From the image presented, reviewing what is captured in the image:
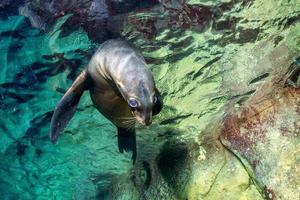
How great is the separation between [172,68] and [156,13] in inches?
64.1

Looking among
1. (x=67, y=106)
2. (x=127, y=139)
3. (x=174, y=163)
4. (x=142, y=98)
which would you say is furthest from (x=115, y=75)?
(x=174, y=163)

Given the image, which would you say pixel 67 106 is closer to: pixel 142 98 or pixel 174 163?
pixel 142 98

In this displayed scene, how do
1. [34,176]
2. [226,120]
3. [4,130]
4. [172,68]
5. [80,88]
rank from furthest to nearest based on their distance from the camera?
1. [34,176]
2. [4,130]
3. [226,120]
4. [172,68]
5. [80,88]

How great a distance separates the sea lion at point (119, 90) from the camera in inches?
177

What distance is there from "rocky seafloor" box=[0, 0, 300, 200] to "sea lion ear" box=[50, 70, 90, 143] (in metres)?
1.22

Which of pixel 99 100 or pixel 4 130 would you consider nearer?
pixel 99 100

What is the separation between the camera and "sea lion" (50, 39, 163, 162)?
450cm

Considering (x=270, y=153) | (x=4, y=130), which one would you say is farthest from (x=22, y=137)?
(x=270, y=153)

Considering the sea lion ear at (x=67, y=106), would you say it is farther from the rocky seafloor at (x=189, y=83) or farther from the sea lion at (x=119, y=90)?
the rocky seafloor at (x=189, y=83)

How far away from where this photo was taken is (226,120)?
9.05m

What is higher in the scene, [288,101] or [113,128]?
→ [288,101]

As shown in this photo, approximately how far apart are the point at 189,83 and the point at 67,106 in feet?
11.0

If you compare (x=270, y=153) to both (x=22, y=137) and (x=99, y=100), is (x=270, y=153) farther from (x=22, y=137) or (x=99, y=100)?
(x=22, y=137)

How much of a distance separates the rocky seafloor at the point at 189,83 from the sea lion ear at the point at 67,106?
1.22 m
